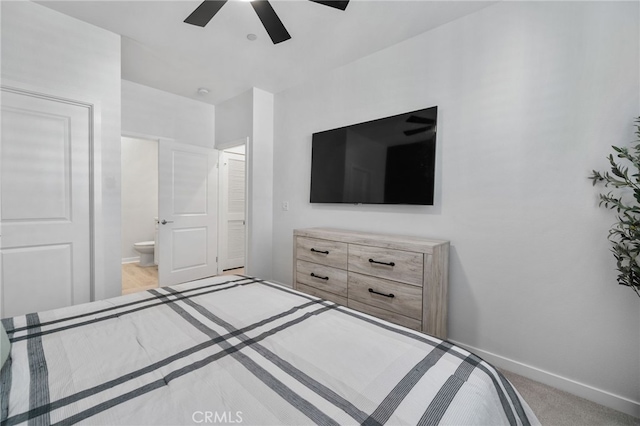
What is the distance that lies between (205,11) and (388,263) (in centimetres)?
225

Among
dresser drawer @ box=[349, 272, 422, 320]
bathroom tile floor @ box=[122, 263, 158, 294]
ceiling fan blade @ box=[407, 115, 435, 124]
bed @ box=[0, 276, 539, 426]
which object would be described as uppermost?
ceiling fan blade @ box=[407, 115, 435, 124]

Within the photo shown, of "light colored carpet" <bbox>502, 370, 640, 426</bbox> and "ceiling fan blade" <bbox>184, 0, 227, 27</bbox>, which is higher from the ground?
"ceiling fan blade" <bbox>184, 0, 227, 27</bbox>

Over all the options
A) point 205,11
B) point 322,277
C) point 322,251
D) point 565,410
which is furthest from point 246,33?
point 565,410

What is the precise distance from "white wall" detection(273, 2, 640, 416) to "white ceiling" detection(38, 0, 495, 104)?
0.97ft

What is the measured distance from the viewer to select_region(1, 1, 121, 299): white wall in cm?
219

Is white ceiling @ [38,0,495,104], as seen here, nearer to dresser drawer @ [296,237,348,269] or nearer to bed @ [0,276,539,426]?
dresser drawer @ [296,237,348,269]

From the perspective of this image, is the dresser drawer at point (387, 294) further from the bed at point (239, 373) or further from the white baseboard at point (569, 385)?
the bed at point (239, 373)

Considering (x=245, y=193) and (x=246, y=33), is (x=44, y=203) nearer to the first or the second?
(x=245, y=193)

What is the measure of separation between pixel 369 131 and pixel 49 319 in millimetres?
2567

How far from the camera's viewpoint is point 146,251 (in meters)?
5.01

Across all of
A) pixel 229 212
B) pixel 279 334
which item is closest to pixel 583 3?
pixel 279 334

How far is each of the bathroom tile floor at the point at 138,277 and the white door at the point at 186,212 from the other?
0.38 m

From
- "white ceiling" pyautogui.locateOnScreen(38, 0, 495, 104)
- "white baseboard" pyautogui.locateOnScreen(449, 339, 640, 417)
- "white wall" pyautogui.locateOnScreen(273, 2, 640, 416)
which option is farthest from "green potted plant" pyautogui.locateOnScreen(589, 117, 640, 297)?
"white ceiling" pyautogui.locateOnScreen(38, 0, 495, 104)

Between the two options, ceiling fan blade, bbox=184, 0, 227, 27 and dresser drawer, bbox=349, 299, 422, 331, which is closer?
ceiling fan blade, bbox=184, 0, 227, 27
